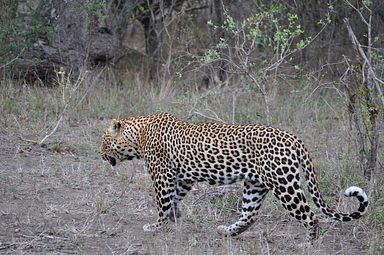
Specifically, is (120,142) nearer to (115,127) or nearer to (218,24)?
(115,127)

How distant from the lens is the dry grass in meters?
7.06

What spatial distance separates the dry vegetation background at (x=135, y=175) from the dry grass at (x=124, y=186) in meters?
0.01

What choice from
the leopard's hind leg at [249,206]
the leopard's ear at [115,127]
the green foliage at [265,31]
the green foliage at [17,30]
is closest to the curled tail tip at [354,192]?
the leopard's hind leg at [249,206]

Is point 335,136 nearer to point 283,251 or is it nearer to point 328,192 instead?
point 328,192

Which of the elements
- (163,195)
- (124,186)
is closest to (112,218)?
(163,195)

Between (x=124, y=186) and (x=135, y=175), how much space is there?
42 cm

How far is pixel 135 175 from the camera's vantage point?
9430 mm

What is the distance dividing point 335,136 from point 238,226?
4.16 m

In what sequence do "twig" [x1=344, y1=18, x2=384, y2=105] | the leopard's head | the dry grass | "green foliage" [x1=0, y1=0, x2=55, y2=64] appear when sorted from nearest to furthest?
the dry grass
"twig" [x1=344, y1=18, x2=384, y2=105]
the leopard's head
"green foliage" [x1=0, y1=0, x2=55, y2=64]

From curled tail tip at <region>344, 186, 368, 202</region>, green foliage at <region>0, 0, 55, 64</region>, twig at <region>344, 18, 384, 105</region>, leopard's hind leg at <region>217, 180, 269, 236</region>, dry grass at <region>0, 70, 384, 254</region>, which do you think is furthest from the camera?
green foliage at <region>0, 0, 55, 64</region>

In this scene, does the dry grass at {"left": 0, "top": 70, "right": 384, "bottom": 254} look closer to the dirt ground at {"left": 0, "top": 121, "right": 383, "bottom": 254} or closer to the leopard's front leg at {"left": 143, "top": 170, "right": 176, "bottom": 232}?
the dirt ground at {"left": 0, "top": 121, "right": 383, "bottom": 254}

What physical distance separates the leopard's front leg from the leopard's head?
1.92 ft

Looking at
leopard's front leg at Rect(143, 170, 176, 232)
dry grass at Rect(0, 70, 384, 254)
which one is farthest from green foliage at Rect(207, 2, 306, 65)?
leopard's front leg at Rect(143, 170, 176, 232)

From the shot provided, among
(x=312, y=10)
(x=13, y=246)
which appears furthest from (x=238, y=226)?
(x=312, y=10)
